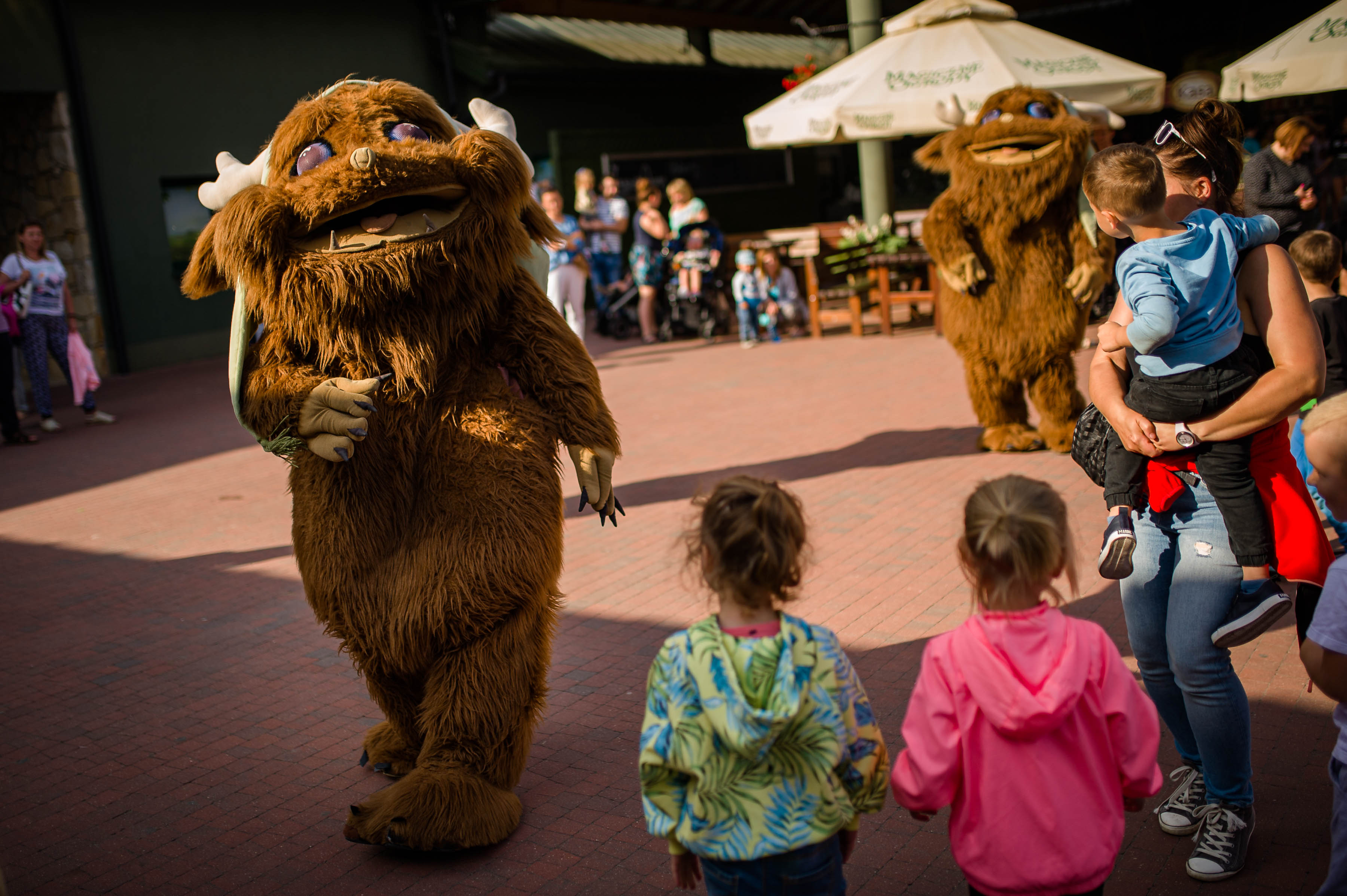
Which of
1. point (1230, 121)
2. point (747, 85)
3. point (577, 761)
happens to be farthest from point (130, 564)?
point (747, 85)

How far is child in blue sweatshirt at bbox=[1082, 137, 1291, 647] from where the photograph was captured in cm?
270

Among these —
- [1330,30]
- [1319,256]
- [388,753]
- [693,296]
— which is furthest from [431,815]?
[693,296]

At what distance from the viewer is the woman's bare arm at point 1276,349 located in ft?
8.86

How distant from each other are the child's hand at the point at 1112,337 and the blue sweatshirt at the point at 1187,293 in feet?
0.38

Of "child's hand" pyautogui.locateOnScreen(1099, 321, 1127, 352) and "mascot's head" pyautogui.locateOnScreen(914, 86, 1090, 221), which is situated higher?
"mascot's head" pyautogui.locateOnScreen(914, 86, 1090, 221)

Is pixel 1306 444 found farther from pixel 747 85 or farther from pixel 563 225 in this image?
pixel 747 85

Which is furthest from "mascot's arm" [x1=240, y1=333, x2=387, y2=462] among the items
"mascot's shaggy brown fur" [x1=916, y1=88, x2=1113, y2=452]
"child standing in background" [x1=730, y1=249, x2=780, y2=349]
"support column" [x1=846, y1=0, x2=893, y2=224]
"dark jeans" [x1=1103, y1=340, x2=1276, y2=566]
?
"support column" [x1=846, y1=0, x2=893, y2=224]

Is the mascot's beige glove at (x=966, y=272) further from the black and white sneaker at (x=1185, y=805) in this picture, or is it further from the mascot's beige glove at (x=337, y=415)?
the mascot's beige glove at (x=337, y=415)

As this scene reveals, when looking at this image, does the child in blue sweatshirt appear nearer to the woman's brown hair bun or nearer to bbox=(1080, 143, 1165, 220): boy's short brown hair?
bbox=(1080, 143, 1165, 220): boy's short brown hair

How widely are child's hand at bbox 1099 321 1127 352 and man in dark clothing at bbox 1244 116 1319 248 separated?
6456 millimetres

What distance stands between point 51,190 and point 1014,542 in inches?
573

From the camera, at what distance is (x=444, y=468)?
10.9 feet

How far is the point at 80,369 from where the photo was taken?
11023 mm

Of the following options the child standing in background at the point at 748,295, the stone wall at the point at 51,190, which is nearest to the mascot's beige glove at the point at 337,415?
the child standing in background at the point at 748,295
